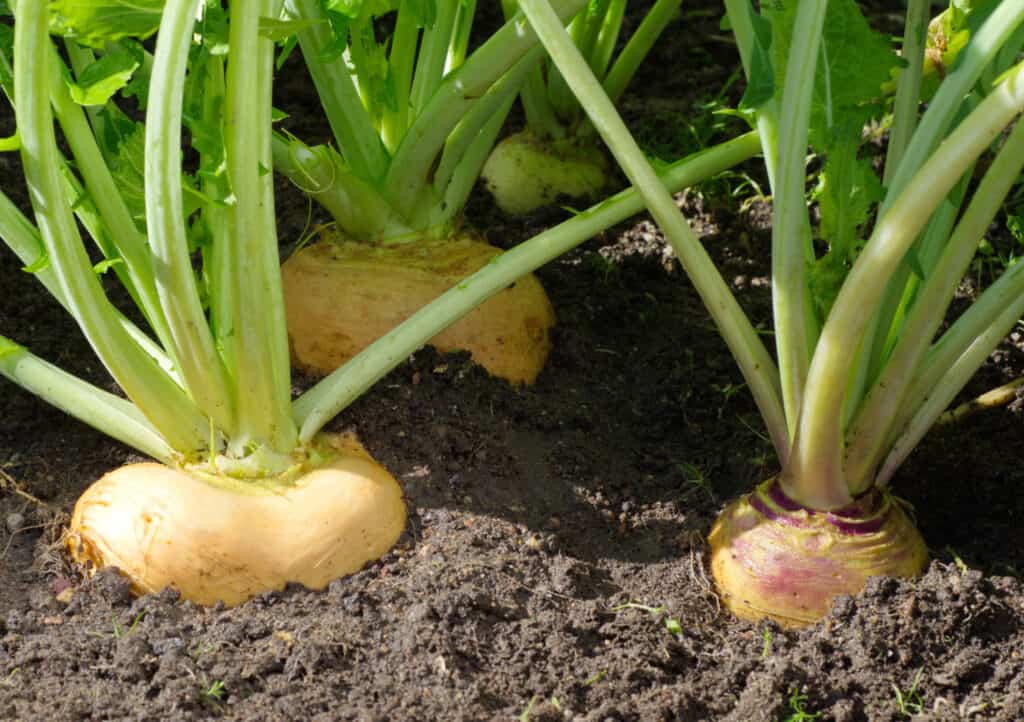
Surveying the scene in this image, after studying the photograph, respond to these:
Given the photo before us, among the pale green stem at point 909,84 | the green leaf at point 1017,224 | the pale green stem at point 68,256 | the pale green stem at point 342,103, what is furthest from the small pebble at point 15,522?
the green leaf at point 1017,224

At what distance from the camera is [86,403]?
1858 millimetres

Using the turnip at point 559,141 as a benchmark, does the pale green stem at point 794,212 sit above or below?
above

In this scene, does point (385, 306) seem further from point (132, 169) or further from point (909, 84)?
point (909, 84)

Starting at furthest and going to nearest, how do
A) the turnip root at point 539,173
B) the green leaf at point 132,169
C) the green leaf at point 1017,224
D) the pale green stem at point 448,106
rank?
the turnip root at point 539,173
the green leaf at point 1017,224
the pale green stem at point 448,106
the green leaf at point 132,169

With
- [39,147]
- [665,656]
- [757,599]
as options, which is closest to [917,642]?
[757,599]

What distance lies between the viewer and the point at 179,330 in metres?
1.76

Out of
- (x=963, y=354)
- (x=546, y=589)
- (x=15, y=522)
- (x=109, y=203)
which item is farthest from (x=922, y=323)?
(x=15, y=522)

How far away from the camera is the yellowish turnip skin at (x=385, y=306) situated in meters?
2.14

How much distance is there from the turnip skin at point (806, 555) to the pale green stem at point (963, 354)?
99 millimetres

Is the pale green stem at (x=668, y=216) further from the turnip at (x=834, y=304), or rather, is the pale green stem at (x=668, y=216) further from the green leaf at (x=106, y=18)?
the green leaf at (x=106, y=18)

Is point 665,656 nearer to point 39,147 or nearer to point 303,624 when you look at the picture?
point 303,624

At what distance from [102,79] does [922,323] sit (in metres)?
1.11

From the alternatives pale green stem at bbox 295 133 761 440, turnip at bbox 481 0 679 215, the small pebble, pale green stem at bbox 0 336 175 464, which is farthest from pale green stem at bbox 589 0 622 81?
the small pebble

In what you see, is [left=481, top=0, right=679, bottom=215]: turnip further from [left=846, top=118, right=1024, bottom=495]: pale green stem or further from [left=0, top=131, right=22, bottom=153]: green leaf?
[left=0, top=131, right=22, bottom=153]: green leaf
